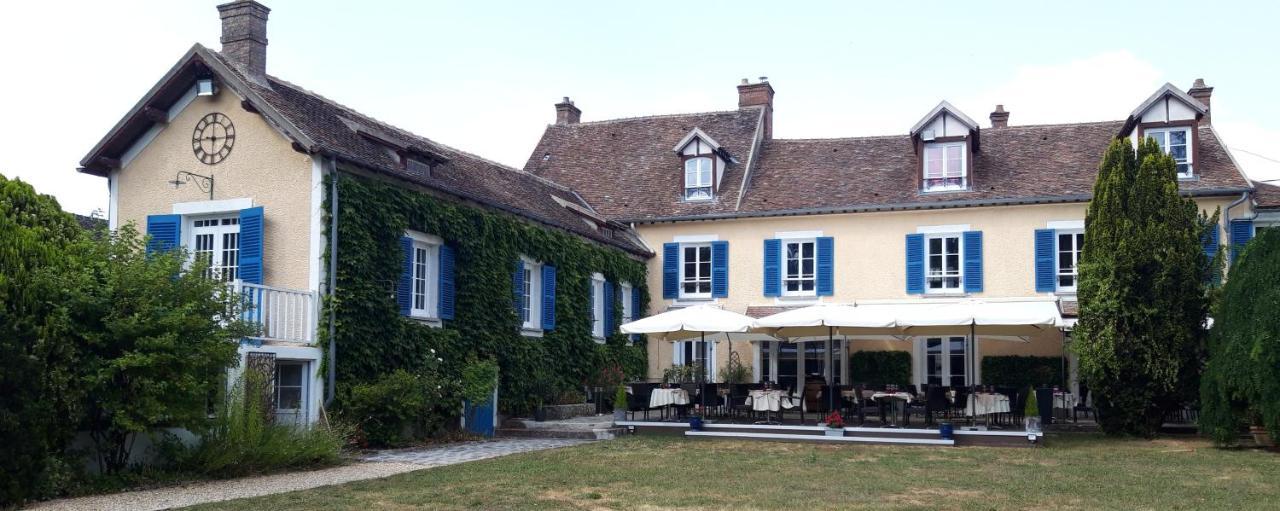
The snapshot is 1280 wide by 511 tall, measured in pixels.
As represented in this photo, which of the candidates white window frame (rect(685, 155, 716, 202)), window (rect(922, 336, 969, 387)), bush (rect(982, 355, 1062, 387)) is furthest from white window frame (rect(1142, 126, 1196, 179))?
white window frame (rect(685, 155, 716, 202))

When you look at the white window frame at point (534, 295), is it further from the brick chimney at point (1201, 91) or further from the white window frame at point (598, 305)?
the brick chimney at point (1201, 91)

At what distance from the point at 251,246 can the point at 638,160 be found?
13450mm

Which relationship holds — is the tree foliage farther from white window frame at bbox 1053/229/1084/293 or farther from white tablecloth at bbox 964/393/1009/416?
white window frame at bbox 1053/229/1084/293

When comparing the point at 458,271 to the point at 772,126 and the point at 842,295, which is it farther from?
the point at 772,126

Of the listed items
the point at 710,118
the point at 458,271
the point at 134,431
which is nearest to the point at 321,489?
the point at 134,431

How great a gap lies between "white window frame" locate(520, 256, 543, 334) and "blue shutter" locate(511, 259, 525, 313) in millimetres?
500

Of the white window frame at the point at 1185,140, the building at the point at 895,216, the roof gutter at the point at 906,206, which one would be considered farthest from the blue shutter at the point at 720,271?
the white window frame at the point at 1185,140

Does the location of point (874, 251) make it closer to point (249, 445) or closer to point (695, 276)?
point (695, 276)

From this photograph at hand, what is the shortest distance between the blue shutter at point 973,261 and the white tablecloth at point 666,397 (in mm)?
7885

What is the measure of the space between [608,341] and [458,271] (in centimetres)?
609

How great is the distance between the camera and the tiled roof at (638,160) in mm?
25188

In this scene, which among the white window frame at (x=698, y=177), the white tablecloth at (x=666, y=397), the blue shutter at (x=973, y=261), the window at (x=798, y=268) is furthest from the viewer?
the white window frame at (x=698, y=177)

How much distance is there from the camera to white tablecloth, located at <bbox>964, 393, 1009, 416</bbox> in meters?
16.0

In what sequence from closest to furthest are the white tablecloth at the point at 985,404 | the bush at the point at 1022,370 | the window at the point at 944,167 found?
the white tablecloth at the point at 985,404, the bush at the point at 1022,370, the window at the point at 944,167
